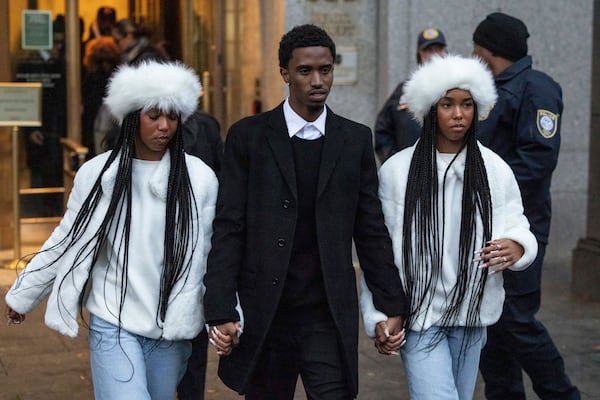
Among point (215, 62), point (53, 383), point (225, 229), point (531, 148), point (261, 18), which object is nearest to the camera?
point (225, 229)

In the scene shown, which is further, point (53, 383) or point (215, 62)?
point (215, 62)

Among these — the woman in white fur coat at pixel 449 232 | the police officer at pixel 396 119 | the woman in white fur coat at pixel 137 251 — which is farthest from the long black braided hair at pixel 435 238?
the police officer at pixel 396 119

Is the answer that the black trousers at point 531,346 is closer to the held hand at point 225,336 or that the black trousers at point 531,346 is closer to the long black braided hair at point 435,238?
the long black braided hair at point 435,238

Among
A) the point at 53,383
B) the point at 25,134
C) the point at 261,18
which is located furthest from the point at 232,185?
the point at 25,134

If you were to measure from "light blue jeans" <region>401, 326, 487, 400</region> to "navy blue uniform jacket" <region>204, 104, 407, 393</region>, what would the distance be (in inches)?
6.6

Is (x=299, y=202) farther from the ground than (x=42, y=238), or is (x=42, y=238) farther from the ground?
(x=299, y=202)

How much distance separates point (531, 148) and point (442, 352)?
146 centimetres

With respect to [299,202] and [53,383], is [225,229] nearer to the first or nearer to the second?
[299,202]

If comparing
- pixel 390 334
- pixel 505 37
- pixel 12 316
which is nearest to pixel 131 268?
pixel 12 316

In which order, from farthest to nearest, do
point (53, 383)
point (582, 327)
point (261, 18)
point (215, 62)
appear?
point (215, 62), point (261, 18), point (582, 327), point (53, 383)

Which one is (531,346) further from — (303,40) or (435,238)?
(303,40)

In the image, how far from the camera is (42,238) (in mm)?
10211

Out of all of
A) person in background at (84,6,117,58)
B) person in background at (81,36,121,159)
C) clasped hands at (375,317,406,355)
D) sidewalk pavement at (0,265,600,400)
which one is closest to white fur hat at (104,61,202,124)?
clasped hands at (375,317,406,355)

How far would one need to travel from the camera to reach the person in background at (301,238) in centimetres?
431
